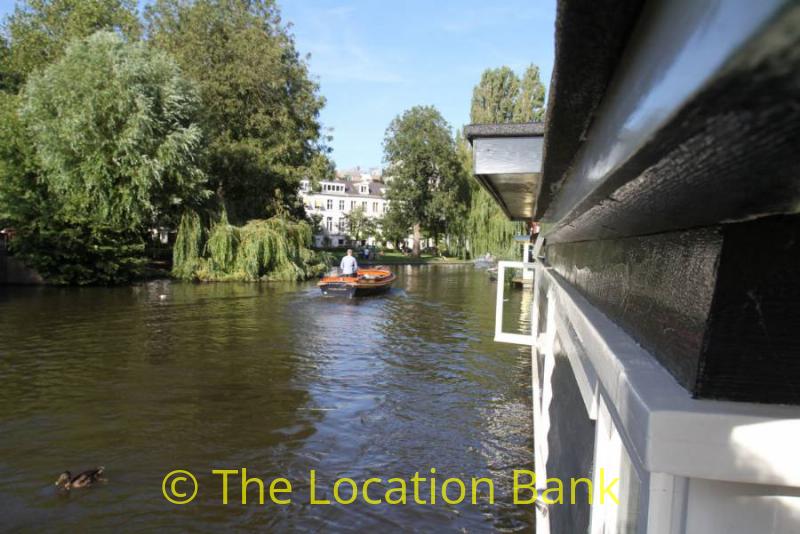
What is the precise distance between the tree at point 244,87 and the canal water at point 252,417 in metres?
18.7

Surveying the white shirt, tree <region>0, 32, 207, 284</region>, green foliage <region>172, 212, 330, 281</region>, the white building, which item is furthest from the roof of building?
the white shirt

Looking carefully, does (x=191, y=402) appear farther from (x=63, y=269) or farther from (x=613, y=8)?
(x=63, y=269)

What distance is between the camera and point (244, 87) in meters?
33.9

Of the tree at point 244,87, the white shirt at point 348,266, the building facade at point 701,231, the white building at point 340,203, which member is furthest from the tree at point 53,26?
the white building at point 340,203

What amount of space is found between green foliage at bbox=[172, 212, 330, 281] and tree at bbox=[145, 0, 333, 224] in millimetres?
3338

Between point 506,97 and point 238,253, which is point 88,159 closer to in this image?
point 238,253

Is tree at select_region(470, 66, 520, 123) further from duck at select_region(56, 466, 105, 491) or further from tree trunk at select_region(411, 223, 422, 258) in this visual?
duck at select_region(56, 466, 105, 491)

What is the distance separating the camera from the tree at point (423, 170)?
199ft

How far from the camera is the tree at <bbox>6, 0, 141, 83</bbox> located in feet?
110

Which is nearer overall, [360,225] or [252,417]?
[252,417]

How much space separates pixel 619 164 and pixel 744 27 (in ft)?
1.39

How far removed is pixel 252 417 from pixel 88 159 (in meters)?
19.0

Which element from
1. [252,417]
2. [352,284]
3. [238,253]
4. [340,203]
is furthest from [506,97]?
Result: [252,417]

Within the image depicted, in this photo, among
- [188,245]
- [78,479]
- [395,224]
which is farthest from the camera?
[395,224]
